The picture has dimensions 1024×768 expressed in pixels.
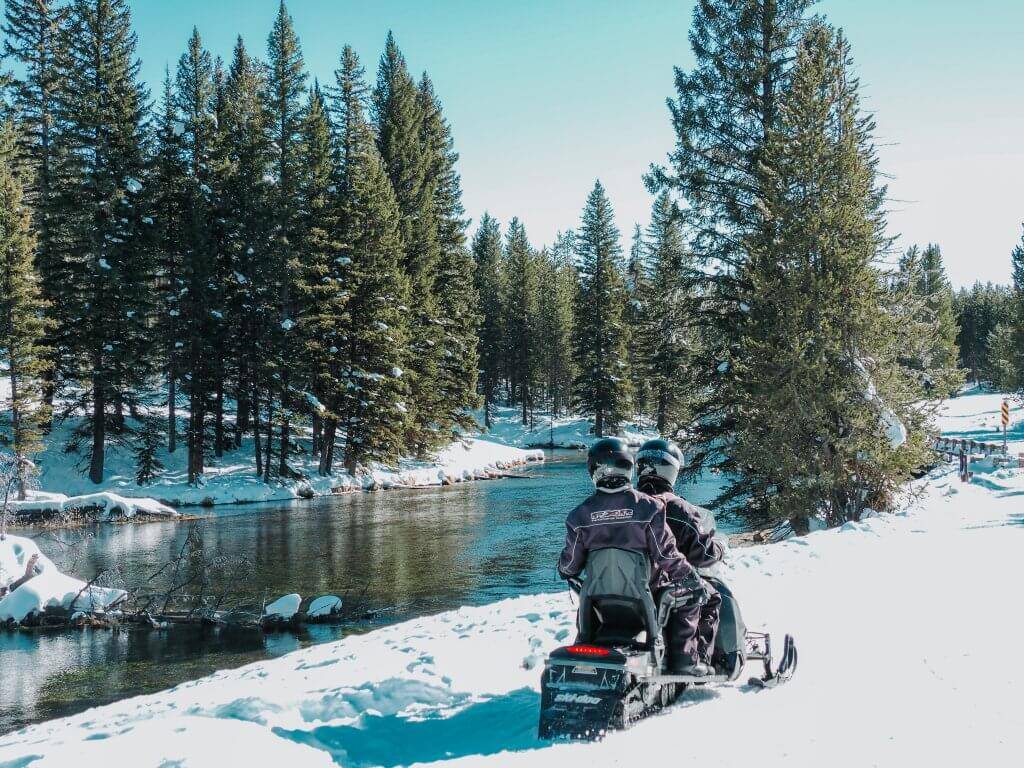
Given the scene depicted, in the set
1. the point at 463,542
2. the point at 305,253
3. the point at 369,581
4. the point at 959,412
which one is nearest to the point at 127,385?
the point at 305,253

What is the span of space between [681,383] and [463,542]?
7.52 m

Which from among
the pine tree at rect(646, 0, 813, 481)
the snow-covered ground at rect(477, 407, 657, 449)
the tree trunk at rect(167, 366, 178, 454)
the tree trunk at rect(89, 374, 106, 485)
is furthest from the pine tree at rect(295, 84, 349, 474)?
the snow-covered ground at rect(477, 407, 657, 449)

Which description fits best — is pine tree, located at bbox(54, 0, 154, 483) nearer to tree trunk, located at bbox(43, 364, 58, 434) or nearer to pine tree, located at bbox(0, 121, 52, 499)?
tree trunk, located at bbox(43, 364, 58, 434)

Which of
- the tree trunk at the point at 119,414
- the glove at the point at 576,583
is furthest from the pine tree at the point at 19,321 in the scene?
the glove at the point at 576,583

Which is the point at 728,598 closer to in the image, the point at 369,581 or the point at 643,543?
the point at 643,543

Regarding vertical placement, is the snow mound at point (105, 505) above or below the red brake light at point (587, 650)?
below

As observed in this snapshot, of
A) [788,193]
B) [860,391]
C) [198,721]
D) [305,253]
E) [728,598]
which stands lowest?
[198,721]

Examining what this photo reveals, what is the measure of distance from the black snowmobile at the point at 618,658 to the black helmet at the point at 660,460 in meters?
0.90

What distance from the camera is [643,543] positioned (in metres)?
5.79

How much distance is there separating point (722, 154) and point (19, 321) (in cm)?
2613

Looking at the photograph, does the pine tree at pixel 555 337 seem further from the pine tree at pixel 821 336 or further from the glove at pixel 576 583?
the glove at pixel 576 583

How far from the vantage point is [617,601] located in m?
5.87

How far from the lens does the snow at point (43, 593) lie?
15.9m

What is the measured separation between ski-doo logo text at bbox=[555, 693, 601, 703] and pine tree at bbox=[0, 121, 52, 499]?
30.9 meters
